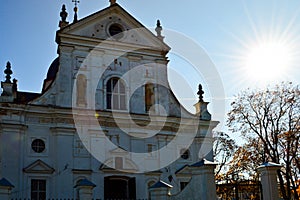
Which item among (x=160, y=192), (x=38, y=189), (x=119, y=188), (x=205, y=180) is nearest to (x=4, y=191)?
(x=160, y=192)

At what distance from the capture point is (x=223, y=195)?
39438 mm

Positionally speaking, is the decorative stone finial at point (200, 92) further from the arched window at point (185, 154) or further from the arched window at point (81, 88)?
the arched window at point (81, 88)

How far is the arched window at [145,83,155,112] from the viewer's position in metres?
24.7

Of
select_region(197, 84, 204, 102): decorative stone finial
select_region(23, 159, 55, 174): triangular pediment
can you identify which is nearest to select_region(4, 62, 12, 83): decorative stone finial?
select_region(23, 159, 55, 174): triangular pediment

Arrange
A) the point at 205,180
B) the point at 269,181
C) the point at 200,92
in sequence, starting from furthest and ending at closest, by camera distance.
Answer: the point at 200,92 → the point at 205,180 → the point at 269,181

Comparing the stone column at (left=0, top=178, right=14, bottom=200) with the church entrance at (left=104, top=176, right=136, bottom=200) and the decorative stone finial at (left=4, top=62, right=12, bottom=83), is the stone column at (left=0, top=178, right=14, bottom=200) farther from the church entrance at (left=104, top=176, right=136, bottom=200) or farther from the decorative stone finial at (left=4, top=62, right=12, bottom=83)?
the decorative stone finial at (left=4, top=62, right=12, bottom=83)

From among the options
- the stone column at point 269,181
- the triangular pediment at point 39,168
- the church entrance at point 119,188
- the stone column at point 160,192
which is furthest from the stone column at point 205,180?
the triangular pediment at point 39,168

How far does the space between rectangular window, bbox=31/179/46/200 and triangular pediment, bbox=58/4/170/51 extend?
787 cm

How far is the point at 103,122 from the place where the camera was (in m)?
22.7

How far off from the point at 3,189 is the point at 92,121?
26.4 ft

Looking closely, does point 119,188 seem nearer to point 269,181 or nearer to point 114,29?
point 114,29

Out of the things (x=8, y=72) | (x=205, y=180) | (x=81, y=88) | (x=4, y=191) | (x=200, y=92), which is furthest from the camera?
(x=200, y=92)

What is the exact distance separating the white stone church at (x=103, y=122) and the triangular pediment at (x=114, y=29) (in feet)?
0.18

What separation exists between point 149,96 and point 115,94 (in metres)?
2.16
